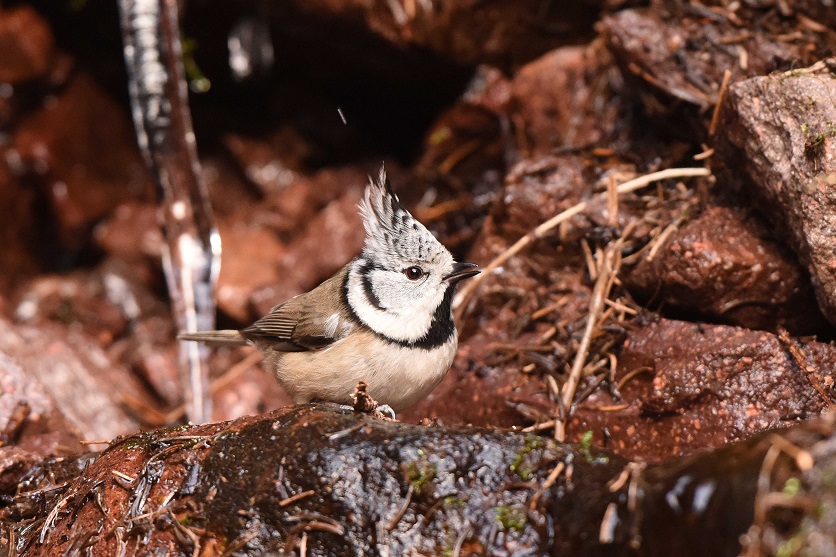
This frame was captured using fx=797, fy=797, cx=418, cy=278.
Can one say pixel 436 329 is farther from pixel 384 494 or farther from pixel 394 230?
pixel 384 494

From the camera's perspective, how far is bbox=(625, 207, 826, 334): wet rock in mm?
3832

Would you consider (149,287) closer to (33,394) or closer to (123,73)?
(123,73)

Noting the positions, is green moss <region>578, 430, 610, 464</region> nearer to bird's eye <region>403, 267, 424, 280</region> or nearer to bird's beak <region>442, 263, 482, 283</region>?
bird's beak <region>442, 263, 482, 283</region>

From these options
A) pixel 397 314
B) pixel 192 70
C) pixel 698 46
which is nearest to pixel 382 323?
pixel 397 314

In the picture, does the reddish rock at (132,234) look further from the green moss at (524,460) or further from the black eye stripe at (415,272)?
the green moss at (524,460)

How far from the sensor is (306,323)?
4.18 metres

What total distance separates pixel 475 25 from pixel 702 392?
153 inches

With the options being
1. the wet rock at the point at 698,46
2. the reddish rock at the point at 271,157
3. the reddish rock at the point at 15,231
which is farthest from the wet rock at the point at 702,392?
the reddish rock at the point at 15,231

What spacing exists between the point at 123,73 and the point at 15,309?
8.76 ft

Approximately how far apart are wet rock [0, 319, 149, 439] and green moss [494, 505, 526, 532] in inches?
139

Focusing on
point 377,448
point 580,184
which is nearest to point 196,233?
point 580,184

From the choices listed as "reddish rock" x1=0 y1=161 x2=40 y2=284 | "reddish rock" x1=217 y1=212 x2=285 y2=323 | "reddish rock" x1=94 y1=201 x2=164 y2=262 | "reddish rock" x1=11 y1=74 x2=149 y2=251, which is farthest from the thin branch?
"reddish rock" x1=0 y1=161 x2=40 y2=284

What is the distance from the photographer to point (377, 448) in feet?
9.17

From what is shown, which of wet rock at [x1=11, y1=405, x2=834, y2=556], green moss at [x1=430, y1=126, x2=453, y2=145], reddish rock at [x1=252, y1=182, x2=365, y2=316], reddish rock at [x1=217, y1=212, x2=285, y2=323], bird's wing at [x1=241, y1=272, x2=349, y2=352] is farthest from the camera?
reddish rock at [x1=217, y1=212, x2=285, y2=323]
